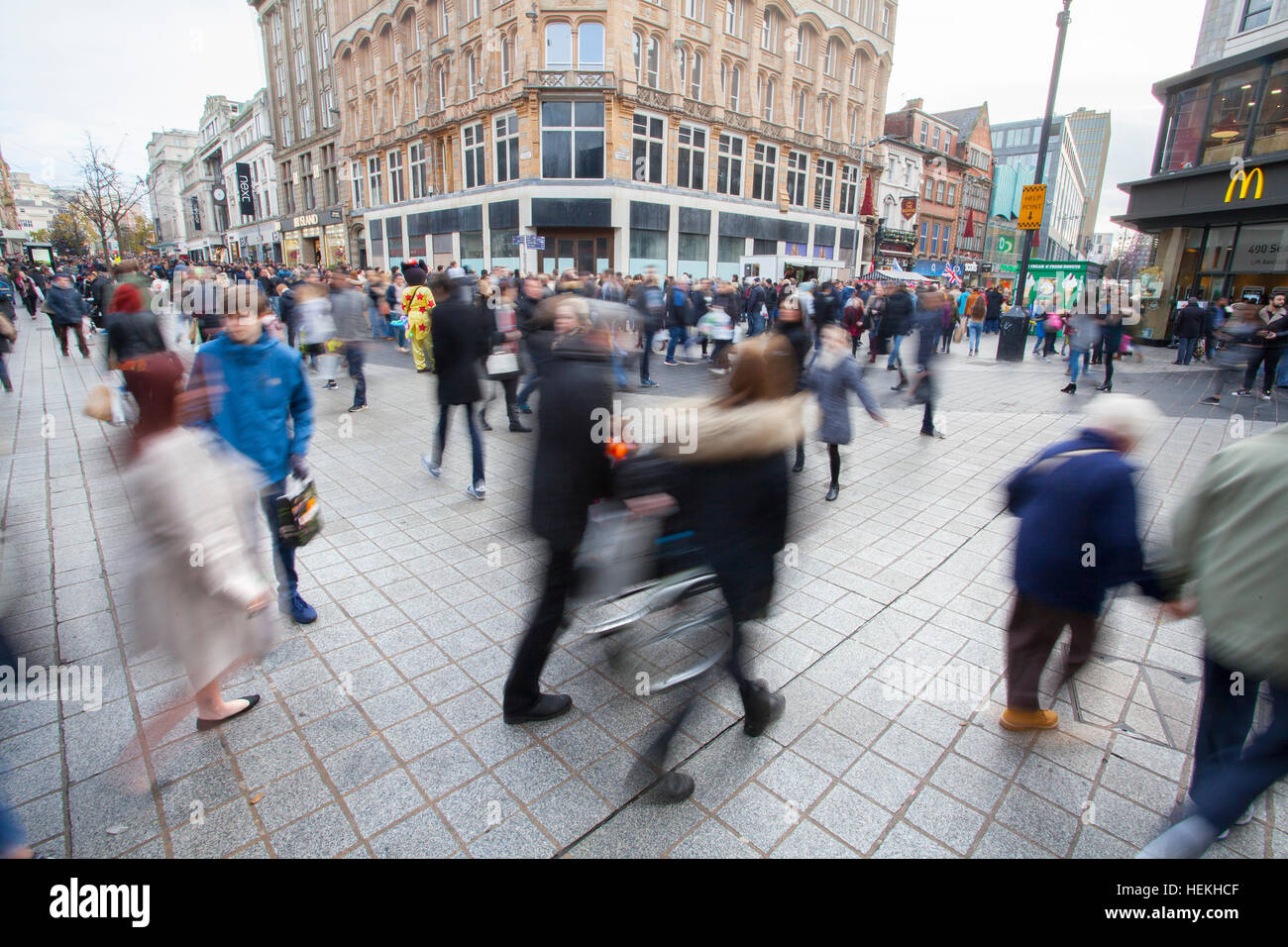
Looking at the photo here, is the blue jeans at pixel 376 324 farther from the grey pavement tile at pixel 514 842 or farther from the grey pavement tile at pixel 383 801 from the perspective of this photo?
the grey pavement tile at pixel 514 842

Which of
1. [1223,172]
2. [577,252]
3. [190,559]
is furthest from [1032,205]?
[577,252]

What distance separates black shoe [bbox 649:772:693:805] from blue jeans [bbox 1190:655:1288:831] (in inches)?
72.5

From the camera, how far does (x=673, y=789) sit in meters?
2.66

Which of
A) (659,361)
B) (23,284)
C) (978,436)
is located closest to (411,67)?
(23,284)

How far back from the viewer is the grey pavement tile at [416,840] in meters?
2.41

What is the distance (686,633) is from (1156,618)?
329 cm

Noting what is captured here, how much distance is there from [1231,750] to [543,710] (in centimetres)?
284

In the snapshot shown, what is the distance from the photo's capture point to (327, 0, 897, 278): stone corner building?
26.8 m

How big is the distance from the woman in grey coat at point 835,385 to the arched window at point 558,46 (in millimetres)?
26582

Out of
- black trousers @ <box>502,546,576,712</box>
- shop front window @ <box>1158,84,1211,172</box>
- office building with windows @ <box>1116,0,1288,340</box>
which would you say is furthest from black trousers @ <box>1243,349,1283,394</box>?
black trousers @ <box>502,546,576,712</box>

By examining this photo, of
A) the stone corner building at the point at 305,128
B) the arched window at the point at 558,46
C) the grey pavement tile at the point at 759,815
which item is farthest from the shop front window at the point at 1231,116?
the stone corner building at the point at 305,128

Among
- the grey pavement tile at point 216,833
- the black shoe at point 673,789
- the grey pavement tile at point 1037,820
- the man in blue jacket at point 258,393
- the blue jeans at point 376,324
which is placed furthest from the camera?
the blue jeans at point 376,324
